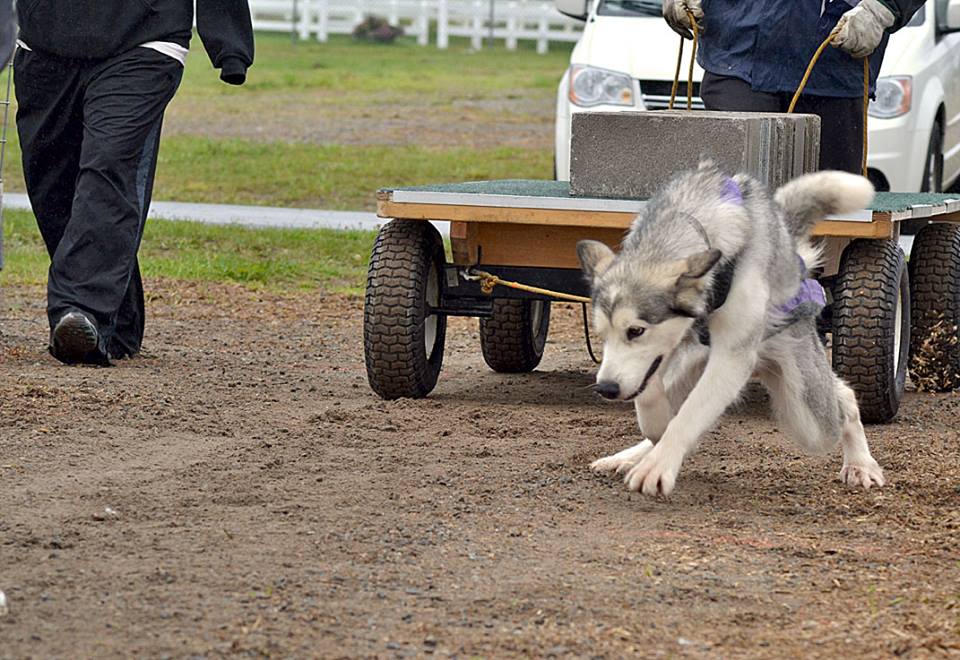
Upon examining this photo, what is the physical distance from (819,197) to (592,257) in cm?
83

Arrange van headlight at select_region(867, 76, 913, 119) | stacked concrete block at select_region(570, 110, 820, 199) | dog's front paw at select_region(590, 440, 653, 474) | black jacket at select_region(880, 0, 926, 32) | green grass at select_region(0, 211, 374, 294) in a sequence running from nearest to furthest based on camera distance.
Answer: dog's front paw at select_region(590, 440, 653, 474)
stacked concrete block at select_region(570, 110, 820, 199)
black jacket at select_region(880, 0, 926, 32)
green grass at select_region(0, 211, 374, 294)
van headlight at select_region(867, 76, 913, 119)

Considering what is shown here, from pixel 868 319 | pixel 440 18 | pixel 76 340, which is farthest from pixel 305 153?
pixel 440 18

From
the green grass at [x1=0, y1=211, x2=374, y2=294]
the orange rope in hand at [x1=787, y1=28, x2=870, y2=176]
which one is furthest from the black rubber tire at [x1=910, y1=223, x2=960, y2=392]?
the green grass at [x1=0, y1=211, x2=374, y2=294]

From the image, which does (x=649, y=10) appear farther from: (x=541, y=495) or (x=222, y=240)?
(x=541, y=495)

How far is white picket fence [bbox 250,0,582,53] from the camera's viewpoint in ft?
128

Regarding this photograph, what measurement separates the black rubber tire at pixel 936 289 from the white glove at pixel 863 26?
0.83 meters

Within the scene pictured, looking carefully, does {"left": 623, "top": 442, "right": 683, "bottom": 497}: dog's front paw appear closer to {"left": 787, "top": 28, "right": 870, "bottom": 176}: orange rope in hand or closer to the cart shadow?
the cart shadow

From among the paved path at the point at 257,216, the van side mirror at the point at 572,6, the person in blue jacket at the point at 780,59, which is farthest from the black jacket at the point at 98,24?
the paved path at the point at 257,216

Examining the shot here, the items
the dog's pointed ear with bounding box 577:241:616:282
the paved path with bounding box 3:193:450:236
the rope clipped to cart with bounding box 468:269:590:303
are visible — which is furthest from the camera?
the paved path with bounding box 3:193:450:236

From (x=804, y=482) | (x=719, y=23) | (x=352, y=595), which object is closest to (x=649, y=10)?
(x=719, y=23)

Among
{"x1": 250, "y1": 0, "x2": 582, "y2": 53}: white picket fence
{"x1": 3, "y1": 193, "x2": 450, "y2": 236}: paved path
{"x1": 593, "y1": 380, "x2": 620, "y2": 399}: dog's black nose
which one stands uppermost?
{"x1": 593, "y1": 380, "x2": 620, "y2": 399}: dog's black nose

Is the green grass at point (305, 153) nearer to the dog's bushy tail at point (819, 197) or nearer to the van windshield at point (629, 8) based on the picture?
the van windshield at point (629, 8)

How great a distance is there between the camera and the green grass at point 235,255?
410 inches

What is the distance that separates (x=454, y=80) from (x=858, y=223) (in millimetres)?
24160
